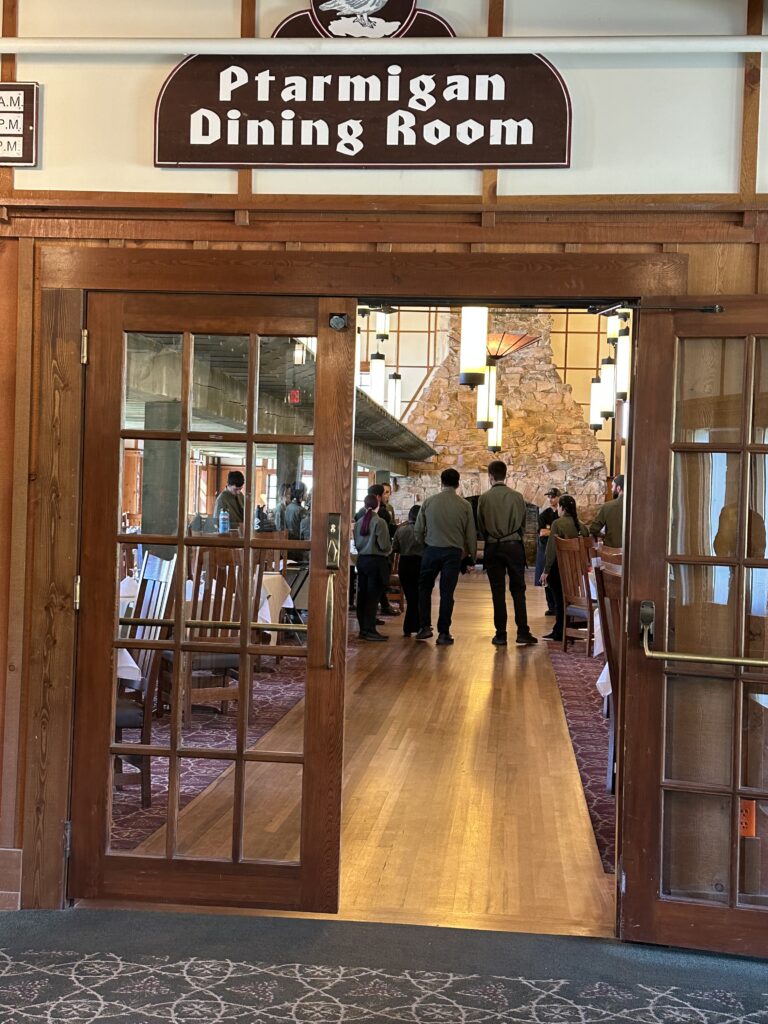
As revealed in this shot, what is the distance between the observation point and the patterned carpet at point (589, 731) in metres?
4.60

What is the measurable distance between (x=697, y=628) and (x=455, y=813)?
5.95 ft

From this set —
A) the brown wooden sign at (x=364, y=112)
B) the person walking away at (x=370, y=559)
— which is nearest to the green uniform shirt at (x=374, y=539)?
the person walking away at (x=370, y=559)

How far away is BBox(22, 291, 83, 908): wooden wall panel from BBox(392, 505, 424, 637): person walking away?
22.7 ft

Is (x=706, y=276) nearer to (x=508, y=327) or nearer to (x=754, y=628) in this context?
(x=754, y=628)

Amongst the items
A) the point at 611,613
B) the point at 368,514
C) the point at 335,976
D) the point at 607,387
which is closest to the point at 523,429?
the point at 607,387

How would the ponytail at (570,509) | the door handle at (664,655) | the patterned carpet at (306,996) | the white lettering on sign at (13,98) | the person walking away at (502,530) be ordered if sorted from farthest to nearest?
the ponytail at (570,509) → the person walking away at (502,530) → the white lettering on sign at (13,98) → the door handle at (664,655) → the patterned carpet at (306,996)

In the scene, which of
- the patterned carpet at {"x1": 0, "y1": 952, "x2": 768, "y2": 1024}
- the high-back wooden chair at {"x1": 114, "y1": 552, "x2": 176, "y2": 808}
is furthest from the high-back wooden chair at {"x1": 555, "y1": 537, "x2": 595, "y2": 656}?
the patterned carpet at {"x1": 0, "y1": 952, "x2": 768, "y2": 1024}

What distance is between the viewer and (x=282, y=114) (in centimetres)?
350

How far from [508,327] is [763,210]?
66.6ft

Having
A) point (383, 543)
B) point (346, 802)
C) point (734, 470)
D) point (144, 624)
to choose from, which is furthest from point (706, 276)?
point (383, 543)

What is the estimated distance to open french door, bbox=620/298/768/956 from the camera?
330cm

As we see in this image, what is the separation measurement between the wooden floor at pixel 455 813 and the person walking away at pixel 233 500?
735 mm

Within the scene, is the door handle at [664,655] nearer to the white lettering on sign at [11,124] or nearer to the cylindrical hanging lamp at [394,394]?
the white lettering on sign at [11,124]

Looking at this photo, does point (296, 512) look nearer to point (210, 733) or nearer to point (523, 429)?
point (210, 733)
